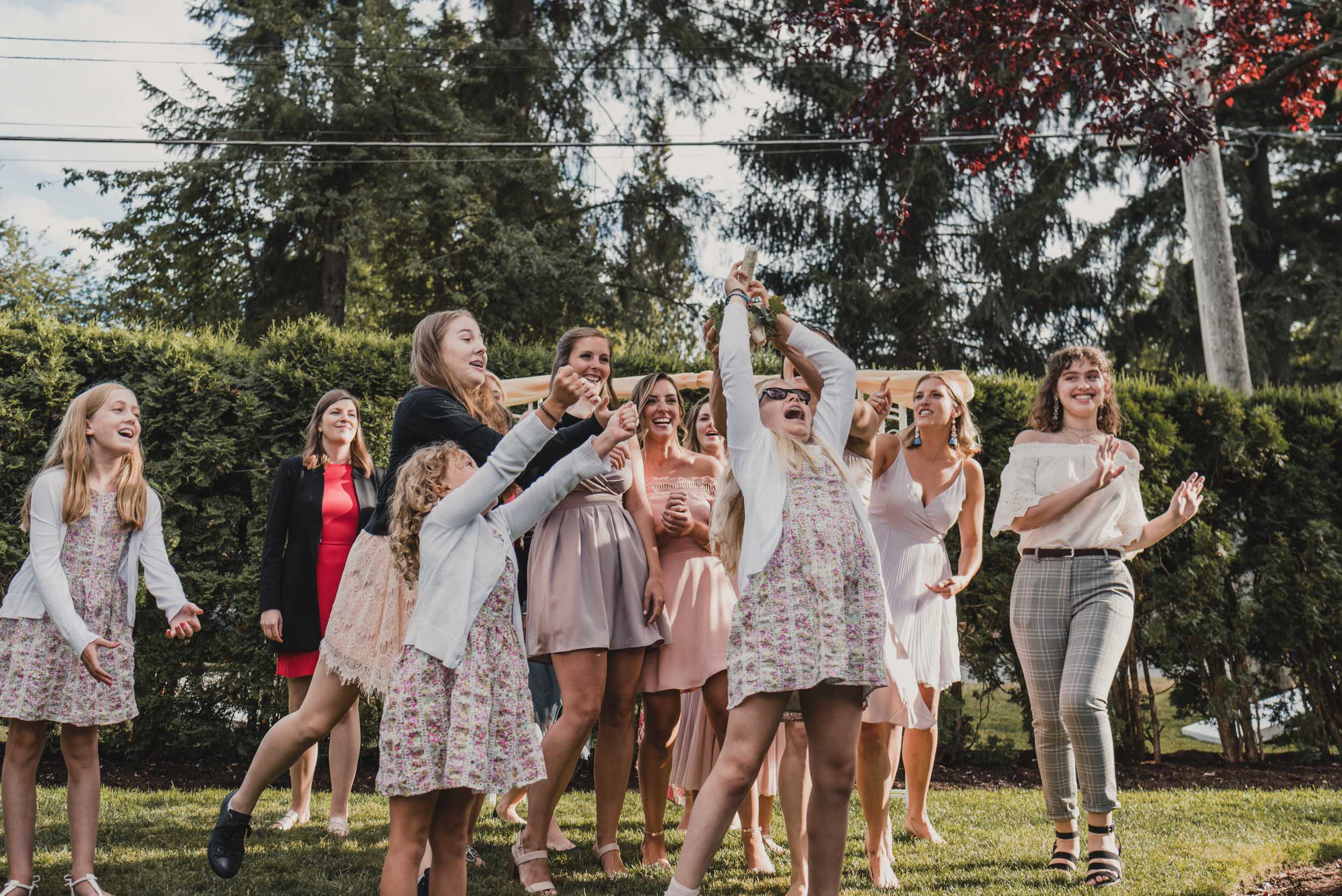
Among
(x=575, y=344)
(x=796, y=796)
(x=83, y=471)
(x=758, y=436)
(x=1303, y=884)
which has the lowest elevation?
(x=1303, y=884)

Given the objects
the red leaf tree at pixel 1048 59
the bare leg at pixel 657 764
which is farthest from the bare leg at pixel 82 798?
the red leaf tree at pixel 1048 59

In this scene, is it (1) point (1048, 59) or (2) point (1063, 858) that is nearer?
(2) point (1063, 858)

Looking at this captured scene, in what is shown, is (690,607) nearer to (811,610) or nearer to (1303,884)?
(811,610)

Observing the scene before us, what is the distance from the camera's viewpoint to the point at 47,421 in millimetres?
6250

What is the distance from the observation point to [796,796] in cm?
366

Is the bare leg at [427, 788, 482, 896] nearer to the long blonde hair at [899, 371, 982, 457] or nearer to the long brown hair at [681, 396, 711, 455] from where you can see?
the long brown hair at [681, 396, 711, 455]

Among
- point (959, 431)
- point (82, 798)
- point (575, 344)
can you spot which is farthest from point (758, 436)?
point (82, 798)

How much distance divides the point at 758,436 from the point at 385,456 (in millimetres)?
4111

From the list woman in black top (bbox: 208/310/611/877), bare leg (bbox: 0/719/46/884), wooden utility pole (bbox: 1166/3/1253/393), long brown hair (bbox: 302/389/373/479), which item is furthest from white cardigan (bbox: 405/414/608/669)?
wooden utility pole (bbox: 1166/3/1253/393)

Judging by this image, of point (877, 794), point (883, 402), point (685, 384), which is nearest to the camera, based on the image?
point (877, 794)

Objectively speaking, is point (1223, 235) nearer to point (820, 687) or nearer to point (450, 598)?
point (820, 687)

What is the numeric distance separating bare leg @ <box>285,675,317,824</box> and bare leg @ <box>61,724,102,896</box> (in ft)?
4.13

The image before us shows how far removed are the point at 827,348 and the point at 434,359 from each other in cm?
131

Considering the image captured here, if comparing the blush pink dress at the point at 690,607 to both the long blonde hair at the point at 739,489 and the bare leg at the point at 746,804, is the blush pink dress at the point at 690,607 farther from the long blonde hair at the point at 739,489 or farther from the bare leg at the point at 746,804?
the long blonde hair at the point at 739,489
